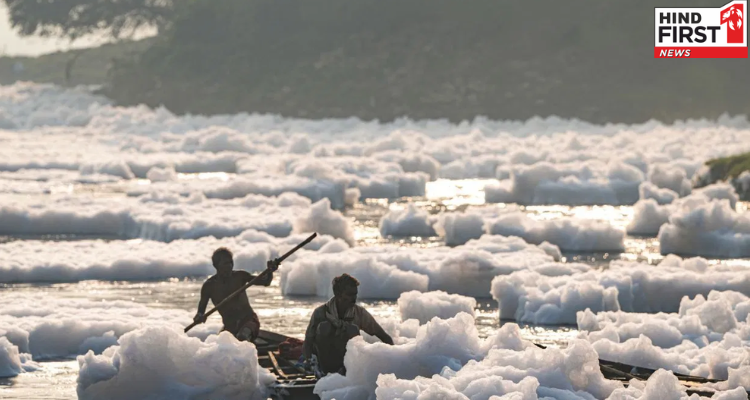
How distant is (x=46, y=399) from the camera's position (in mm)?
14773

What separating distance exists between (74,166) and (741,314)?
3592 cm

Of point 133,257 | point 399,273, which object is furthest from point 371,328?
point 133,257

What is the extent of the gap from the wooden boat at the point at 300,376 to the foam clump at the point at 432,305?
11.1ft

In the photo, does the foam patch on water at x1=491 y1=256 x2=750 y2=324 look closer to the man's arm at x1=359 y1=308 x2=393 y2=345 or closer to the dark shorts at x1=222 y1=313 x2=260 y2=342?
the dark shorts at x1=222 y1=313 x2=260 y2=342

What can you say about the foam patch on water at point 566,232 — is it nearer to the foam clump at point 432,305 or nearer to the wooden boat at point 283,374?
the foam clump at point 432,305

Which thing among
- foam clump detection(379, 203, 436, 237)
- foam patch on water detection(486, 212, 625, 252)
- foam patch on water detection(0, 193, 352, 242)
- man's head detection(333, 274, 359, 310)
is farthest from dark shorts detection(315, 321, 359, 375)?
foam clump detection(379, 203, 436, 237)

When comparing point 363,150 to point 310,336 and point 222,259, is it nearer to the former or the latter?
point 222,259

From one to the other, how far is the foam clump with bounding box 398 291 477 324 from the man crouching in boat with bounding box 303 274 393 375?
5.35m

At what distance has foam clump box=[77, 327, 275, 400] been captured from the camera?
44.5ft

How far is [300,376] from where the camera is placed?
13930 mm

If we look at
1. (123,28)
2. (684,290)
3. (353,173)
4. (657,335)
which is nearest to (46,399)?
(657,335)

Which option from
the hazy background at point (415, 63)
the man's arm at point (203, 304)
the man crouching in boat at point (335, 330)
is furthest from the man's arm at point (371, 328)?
the hazy background at point (415, 63)

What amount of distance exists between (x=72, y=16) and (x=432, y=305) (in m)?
85.1

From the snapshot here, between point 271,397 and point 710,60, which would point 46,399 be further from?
point 710,60
